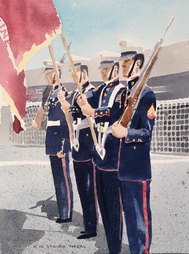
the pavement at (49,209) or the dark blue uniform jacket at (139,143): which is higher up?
the dark blue uniform jacket at (139,143)

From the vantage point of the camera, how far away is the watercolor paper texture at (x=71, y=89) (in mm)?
2615

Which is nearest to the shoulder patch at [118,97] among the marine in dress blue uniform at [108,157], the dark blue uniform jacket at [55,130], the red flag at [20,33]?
the marine in dress blue uniform at [108,157]

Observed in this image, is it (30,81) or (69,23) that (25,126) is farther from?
(69,23)

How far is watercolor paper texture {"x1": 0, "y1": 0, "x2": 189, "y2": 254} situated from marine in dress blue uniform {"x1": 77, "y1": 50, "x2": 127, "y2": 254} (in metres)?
0.09

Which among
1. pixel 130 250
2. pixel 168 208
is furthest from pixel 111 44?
pixel 130 250

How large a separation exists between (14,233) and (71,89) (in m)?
1.25

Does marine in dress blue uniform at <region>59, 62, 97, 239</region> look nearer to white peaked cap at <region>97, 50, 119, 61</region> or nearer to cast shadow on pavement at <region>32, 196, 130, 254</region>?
cast shadow on pavement at <region>32, 196, 130, 254</region>

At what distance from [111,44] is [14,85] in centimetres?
78

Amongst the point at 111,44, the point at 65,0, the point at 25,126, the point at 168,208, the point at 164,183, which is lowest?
the point at 168,208

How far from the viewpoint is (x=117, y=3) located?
282cm

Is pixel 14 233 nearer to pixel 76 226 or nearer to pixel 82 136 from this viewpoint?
pixel 76 226

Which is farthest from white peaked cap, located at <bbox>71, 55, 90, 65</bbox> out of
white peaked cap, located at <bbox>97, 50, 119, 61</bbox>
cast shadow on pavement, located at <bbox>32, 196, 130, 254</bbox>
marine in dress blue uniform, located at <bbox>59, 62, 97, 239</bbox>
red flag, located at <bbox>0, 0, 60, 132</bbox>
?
cast shadow on pavement, located at <bbox>32, 196, 130, 254</bbox>

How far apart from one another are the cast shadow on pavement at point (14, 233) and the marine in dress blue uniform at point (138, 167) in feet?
2.95

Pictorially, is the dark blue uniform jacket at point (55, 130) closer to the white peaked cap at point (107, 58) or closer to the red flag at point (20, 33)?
the red flag at point (20, 33)
